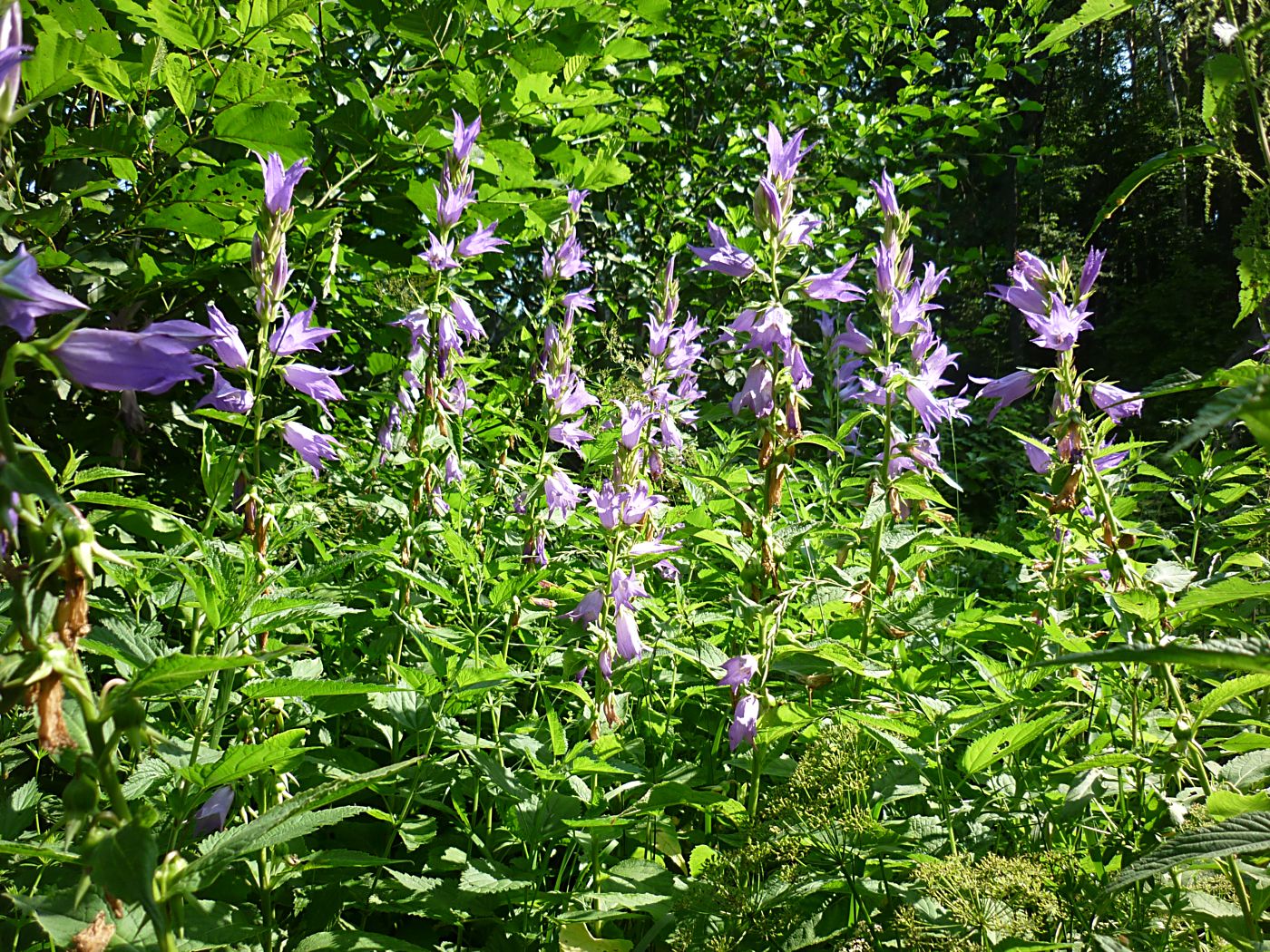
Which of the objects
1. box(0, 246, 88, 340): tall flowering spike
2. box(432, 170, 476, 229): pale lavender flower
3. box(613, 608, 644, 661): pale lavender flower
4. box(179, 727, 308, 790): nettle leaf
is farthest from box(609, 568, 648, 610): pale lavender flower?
box(0, 246, 88, 340): tall flowering spike

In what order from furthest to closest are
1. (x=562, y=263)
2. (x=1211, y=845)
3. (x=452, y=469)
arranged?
1. (x=562, y=263)
2. (x=452, y=469)
3. (x=1211, y=845)

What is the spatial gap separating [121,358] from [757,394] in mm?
1357

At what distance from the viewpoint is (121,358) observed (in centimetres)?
74

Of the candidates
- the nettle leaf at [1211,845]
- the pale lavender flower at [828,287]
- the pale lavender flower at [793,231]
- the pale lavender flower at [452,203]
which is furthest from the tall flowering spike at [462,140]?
the nettle leaf at [1211,845]

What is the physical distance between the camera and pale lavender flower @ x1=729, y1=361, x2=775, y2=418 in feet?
6.15

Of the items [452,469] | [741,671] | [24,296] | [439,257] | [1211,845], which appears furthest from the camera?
[452,469]

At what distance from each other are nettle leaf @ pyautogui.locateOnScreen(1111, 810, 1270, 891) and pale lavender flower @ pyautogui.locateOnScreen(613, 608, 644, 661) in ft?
3.73

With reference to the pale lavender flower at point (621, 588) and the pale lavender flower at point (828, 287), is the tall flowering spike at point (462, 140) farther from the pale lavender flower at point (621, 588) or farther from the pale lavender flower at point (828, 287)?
the pale lavender flower at point (621, 588)

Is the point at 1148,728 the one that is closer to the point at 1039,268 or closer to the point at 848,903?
the point at 848,903

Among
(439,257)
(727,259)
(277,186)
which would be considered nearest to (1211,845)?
(727,259)

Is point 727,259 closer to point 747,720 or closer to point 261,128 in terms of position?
point 747,720

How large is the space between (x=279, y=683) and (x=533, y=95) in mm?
2283

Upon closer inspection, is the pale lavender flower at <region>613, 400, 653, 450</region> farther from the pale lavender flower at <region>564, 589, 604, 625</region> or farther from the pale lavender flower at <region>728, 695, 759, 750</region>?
the pale lavender flower at <region>728, 695, 759, 750</region>

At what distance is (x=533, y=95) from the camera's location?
282 centimetres
